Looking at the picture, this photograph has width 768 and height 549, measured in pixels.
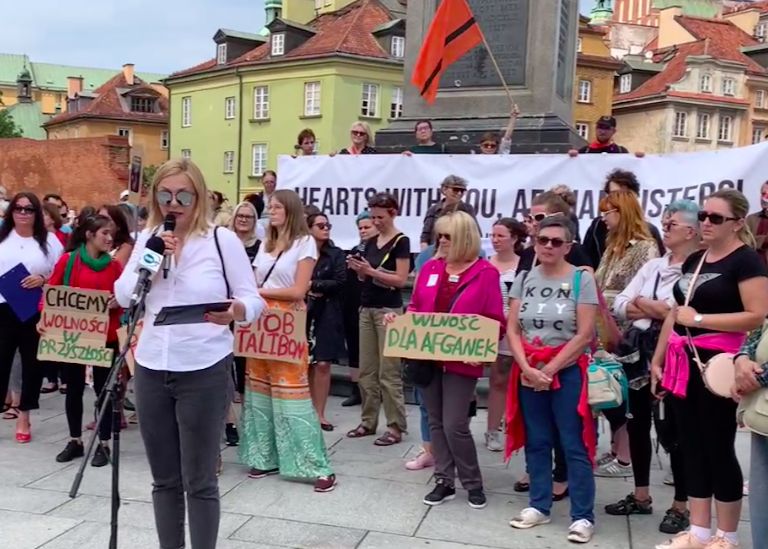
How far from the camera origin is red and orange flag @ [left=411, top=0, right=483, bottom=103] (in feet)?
27.7

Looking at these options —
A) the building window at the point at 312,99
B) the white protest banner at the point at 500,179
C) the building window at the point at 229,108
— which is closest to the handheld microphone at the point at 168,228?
the white protest banner at the point at 500,179

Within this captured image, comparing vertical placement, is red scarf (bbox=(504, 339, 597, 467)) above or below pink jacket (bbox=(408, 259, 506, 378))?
below

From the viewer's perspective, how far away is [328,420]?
7305mm

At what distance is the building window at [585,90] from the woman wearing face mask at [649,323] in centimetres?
4813

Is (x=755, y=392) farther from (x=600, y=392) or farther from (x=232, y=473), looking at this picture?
(x=232, y=473)

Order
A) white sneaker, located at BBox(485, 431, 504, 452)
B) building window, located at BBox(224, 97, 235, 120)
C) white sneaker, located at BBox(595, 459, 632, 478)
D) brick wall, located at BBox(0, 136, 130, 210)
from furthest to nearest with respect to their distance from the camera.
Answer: building window, located at BBox(224, 97, 235, 120), brick wall, located at BBox(0, 136, 130, 210), white sneaker, located at BBox(485, 431, 504, 452), white sneaker, located at BBox(595, 459, 632, 478)

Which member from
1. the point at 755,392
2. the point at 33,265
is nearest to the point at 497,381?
the point at 755,392

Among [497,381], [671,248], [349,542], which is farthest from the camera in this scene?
[497,381]

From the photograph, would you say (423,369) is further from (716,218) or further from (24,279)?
(24,279)

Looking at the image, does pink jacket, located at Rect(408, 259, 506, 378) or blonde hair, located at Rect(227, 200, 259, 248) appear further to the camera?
blonde hair, located at Rect(227, 200, 259, 248)

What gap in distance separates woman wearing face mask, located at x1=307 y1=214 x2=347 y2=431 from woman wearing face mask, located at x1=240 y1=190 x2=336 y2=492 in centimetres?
105

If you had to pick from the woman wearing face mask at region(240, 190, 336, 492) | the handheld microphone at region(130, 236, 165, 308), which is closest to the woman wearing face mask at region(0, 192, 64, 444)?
the woman wearing face mask at region(240, 190, 336, 492)

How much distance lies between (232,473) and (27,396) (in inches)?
81.3

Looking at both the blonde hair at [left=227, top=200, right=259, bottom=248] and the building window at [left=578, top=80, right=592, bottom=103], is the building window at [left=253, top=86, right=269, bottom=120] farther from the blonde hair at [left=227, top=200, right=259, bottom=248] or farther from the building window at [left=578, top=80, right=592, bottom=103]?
the blonde hair at [left=227, top=200, right=259, bottom=248]
